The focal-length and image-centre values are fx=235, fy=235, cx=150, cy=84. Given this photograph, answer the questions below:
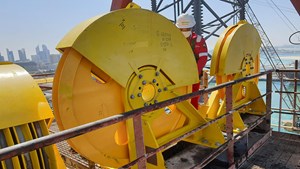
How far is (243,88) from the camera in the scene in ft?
14.9

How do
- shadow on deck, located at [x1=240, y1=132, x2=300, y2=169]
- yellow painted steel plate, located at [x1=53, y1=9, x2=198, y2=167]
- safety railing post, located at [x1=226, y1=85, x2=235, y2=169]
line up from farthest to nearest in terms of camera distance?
1. shadow on deck, located at [x1=240, y1=132, x2=300, y2=169]
2. safety railing post, located at [x1=226, y1=85, x2=235, y2=169]
3. yellow painted steel plate, located at [x1=53, y1=9, x2=198, y2=167]

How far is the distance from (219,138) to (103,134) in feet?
4.84

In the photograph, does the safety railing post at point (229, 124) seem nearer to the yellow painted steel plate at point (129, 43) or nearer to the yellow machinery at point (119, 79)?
the yellow machinery at point (119, 79)

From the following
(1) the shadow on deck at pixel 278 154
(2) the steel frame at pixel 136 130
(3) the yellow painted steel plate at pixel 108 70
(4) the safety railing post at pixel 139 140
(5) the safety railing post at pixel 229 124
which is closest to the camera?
(2) the steel frame at pixel 136 130

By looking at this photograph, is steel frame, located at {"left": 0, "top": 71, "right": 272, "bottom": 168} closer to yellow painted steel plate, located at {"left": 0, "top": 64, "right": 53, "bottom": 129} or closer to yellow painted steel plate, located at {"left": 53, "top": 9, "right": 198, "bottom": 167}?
yellow painted steel plate, located at {"left": 0, "top": 64, "right": 53, "bottom": 129}

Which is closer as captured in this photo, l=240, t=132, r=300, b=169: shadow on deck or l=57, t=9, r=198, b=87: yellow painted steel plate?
l=57, t=9, r=198, b=87: yellow painted steel plate

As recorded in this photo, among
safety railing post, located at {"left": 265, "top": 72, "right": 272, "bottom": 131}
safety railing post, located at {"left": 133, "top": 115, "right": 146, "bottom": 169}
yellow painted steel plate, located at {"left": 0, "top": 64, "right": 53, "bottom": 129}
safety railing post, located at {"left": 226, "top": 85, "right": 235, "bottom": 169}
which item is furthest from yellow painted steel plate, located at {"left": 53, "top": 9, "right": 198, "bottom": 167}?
safety railing post, located at {"left": 265, "top": 72, "right": 272, "bottom": 131}

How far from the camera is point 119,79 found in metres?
2.14

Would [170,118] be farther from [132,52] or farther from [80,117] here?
[80,117]

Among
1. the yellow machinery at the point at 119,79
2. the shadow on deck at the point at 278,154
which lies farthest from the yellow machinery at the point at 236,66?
the yellow machinery at the point at 119,79

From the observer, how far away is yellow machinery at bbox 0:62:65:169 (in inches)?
54.1

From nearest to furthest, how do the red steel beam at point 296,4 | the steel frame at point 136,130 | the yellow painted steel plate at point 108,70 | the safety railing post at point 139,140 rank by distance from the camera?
1. the steel frame at point 136,130
2. the safety railing post at point 139,140
3. the yellow painted steel plate at point 108,70
4. the red steel beam at point 296,4

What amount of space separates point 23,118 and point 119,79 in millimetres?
905

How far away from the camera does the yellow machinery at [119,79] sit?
6.34 ft
